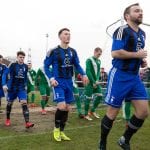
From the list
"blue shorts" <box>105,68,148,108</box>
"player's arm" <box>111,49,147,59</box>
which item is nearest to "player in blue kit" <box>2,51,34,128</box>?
"blue shorts" <box>105,68,148,108</box>

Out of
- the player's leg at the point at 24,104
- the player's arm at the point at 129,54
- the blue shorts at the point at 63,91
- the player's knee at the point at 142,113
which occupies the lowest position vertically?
the player's leg at the point at 24,104

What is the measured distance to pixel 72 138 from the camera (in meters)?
8.49

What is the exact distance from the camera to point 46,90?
14469 millimetres

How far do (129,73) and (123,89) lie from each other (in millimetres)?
277

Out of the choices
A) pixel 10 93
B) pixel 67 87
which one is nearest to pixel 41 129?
pixel 10 93

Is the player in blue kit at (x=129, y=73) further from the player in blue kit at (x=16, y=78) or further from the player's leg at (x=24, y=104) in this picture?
the player in blue kit at (x=16, y=78)

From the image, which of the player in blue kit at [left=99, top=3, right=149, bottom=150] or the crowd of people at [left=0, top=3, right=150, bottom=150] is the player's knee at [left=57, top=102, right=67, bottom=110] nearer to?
the crowd of people at [left=0, top=3, right=150, bottom=150]

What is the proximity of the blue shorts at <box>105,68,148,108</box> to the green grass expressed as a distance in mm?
1373

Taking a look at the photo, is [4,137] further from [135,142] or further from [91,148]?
[135,142]

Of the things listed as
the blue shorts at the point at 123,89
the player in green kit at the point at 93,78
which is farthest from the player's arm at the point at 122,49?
the player in green kit at the point at 93,78

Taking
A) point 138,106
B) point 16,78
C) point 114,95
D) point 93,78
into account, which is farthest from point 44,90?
point 138,106

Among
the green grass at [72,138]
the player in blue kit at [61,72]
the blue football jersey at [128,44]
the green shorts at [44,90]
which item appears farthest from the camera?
the green shorts at [44,90]

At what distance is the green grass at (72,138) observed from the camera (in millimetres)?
7611

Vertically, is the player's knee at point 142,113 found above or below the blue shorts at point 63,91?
below
